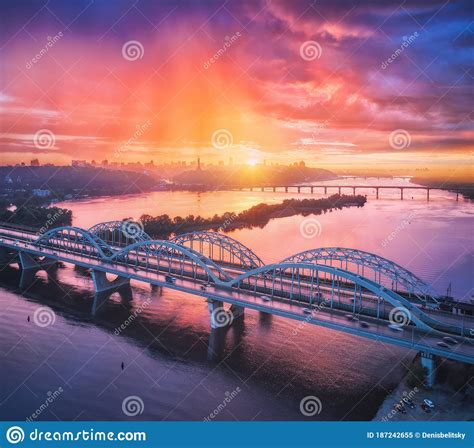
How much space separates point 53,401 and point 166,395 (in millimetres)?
1720

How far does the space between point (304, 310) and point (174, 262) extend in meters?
5.56

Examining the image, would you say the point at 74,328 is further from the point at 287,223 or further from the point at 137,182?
the point at 137,182

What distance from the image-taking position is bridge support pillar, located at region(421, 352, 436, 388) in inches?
271

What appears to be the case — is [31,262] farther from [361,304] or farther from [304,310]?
[361,304]

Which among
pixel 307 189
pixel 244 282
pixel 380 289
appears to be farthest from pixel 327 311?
pixel 307 189

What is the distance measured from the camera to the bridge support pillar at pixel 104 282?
12.6 meters

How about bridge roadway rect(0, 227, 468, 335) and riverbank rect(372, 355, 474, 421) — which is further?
bridge roadway rect(0, 227, 468, 335)

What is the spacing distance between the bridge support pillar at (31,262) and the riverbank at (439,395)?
12.7 metres

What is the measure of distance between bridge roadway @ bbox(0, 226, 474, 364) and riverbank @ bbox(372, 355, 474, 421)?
46 centimetres

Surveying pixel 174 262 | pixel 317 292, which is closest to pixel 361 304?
pixel 317 292

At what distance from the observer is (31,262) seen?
15.8m

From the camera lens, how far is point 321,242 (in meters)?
19.3

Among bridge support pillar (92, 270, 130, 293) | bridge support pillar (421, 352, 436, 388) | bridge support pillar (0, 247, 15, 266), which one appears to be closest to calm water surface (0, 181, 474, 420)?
bridge support pillar (92, 270, 130, 293)

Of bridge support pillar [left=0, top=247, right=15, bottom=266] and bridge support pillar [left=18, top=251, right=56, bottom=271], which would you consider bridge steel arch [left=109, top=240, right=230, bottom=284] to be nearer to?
bridge support pillar [left=18, top=251, right=56, bottom=271]
